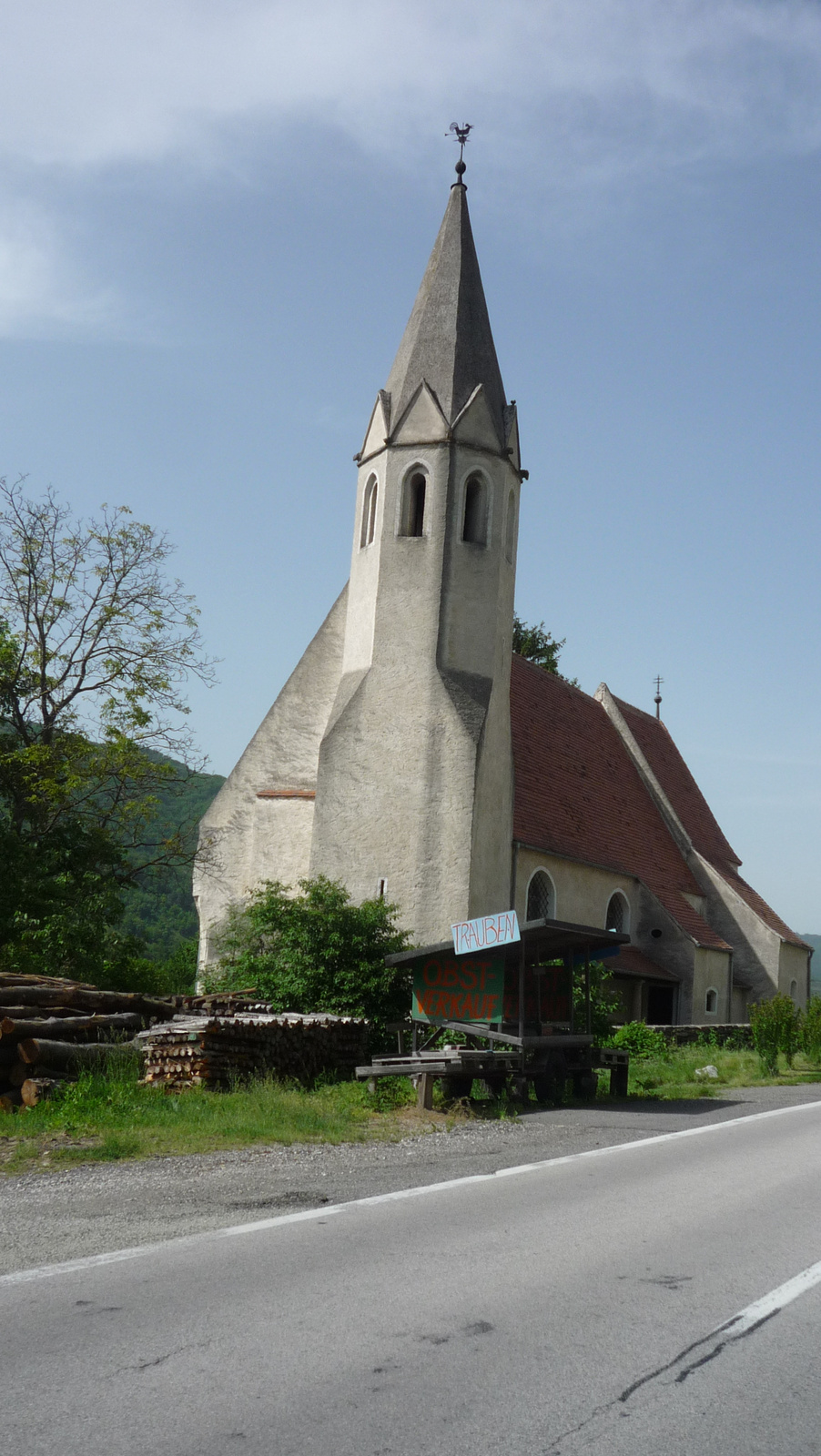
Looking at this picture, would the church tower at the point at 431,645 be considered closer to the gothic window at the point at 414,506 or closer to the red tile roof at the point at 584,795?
the gothic window at the point at 414,506

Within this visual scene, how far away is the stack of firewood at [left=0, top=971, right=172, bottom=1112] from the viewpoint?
44.9 ft

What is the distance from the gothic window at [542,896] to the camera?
28.6 meters

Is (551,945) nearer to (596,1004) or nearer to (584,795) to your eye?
(596,1004)

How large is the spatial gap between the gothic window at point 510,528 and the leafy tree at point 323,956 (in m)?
9.06

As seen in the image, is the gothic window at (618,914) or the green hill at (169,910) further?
the green hill at (169,910)

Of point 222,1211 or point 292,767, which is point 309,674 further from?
point 222,1211

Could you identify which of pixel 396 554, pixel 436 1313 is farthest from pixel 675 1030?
pixel 436 1313

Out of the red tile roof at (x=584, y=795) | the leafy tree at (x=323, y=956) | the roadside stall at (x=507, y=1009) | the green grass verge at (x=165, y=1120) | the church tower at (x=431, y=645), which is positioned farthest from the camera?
the red tile roof at (x=584, y=795)

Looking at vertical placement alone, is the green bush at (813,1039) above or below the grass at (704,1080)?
above

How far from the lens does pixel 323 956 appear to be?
20.7 metres

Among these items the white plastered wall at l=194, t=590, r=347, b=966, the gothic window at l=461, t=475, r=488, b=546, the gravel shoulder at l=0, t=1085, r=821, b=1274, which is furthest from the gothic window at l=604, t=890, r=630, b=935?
the gravel shoulder at l=0, t=1085, r=821, b=1274

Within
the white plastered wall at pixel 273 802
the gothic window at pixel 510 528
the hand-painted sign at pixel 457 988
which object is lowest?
the hand-painted sign at pixel 457 988

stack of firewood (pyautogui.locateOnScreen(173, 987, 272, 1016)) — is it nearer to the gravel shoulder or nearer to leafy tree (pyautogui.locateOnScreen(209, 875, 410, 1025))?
leafy tree (pyautogui.locateOnScreen(209, 875, 410, 1025))

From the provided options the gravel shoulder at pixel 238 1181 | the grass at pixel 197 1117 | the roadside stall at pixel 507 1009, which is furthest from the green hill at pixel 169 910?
the gravel shoulder at pixel 238 1181
